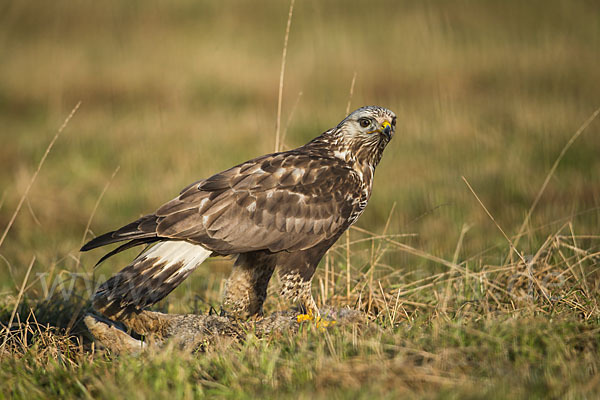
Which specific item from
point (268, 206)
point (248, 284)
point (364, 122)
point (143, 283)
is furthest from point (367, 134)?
point (143, 283)

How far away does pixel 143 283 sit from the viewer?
454cm

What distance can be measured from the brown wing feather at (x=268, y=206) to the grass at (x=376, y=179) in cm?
69

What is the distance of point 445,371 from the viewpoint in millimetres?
3361

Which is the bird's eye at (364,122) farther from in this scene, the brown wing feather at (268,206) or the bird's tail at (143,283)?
the bird's tail at (143,283)

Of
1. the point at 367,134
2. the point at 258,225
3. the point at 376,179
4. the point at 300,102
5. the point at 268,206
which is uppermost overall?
the point at 367,134

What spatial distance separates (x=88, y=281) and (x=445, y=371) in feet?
12.2

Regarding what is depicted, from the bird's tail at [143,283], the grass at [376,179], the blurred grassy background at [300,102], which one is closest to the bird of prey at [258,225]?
the bird's tail at [143,283]

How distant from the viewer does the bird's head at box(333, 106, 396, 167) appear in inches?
204

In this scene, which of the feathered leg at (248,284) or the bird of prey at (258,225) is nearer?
the bird of prey at (258,225)

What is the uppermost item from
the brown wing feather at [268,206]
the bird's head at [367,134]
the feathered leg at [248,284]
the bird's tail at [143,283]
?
the bird's head at [367,134]

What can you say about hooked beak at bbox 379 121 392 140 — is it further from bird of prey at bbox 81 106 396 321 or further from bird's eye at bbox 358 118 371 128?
bird's eye at bbox 358 118 371 128

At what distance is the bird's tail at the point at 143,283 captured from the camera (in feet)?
14.9

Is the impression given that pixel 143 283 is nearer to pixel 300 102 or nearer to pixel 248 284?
pixel 248 284

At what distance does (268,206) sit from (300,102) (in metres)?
8.78
